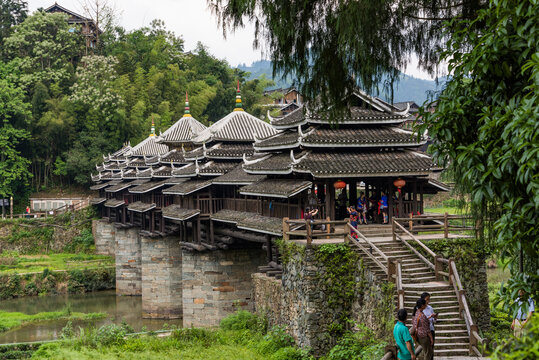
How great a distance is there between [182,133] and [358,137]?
19559 millimetres

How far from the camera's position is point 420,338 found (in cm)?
969

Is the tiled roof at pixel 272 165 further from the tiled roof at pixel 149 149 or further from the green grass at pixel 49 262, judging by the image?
the green grass at pixel 49 262

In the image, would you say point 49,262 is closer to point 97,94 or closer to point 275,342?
point 97,94

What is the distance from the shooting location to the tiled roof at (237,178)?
23.1 meters

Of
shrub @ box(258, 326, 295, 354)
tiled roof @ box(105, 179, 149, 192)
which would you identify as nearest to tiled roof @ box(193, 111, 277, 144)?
tiled roof @ box(105, 179, 149, 192)

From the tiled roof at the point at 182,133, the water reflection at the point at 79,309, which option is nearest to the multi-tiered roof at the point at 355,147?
the water reflection at the point at 79,309

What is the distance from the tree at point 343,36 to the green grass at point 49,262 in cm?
3406

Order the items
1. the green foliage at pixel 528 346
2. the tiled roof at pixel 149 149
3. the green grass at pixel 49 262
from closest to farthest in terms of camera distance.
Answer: the green foliage at pixel 528 346, the green grass at pixel 49 262, the tiled roof at pixel 149 149

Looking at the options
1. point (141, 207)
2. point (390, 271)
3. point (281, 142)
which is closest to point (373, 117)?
point (281, 142)

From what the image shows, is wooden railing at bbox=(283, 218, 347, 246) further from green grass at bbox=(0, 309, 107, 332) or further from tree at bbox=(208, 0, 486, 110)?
green grass at bbox=(0, 309, 107, 332)

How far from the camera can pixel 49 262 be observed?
42.6 m

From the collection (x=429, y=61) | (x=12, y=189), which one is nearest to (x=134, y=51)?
(x=12, y=189)

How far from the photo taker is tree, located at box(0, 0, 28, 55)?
60031 millimetres

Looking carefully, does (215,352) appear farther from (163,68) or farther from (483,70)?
(163,68)
